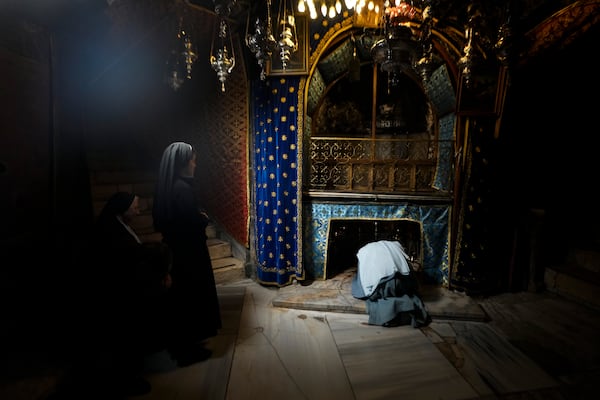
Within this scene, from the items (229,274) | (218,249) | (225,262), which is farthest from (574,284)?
(218,249)

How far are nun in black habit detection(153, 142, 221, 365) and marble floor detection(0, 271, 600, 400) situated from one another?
131 mm

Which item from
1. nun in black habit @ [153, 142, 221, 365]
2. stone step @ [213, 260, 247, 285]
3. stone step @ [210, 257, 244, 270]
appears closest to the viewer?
nun in black habit @ [153, 142, 221, 365]

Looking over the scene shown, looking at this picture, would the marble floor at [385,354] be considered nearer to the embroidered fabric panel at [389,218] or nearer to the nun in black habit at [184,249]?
the nun in black habit at [184,249]

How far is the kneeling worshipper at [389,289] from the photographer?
149 inches

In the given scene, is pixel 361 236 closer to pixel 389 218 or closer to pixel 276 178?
pixel 389 218

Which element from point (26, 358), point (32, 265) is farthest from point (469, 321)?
point (32, 265)

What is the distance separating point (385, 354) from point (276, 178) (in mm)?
2805

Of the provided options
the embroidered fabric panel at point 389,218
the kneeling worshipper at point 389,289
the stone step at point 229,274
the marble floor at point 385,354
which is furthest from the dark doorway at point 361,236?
the stone step at point 229,274

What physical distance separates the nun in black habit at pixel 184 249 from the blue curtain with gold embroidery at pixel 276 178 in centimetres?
162

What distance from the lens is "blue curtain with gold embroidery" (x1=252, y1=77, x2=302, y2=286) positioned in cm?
451

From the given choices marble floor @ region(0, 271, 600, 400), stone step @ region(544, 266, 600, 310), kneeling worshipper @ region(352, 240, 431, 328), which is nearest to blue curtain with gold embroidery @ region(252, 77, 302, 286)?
marble floor @ region(0, 271, 600, 400)

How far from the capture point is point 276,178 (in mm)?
4648

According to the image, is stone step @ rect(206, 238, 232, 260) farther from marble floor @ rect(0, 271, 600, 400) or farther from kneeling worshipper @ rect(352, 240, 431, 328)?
kneeling worshipper @ rect(352, 240, 431, 328)

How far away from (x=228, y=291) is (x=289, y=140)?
2.57 meters
